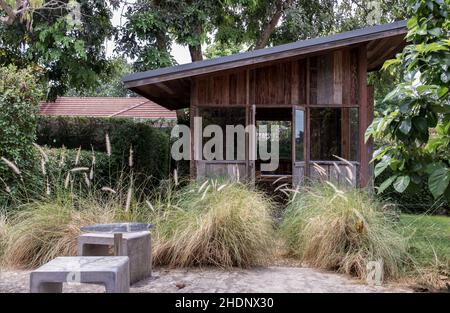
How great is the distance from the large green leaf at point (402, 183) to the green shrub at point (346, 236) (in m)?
1.02

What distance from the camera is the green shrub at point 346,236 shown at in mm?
4434

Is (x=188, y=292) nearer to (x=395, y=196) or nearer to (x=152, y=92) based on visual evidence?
A: (x=152, y=92)

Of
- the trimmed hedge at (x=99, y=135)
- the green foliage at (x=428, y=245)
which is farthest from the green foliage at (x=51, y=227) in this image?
the trimmed hedge at (x=99, y=135)

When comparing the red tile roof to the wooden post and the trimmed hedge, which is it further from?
the wooden post

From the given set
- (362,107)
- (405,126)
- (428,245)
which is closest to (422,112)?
(405,126)

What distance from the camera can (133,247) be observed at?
414cm

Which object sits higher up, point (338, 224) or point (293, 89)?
point (293, 89)

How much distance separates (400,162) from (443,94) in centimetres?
59

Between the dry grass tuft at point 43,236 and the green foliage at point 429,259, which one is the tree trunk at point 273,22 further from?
the dry grass tuft at point 43,236

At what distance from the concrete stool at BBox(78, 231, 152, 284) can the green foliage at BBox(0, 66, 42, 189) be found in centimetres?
226

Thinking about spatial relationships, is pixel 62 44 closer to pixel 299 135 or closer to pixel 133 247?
pixel 299 135

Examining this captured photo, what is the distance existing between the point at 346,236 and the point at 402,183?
4.25ft
